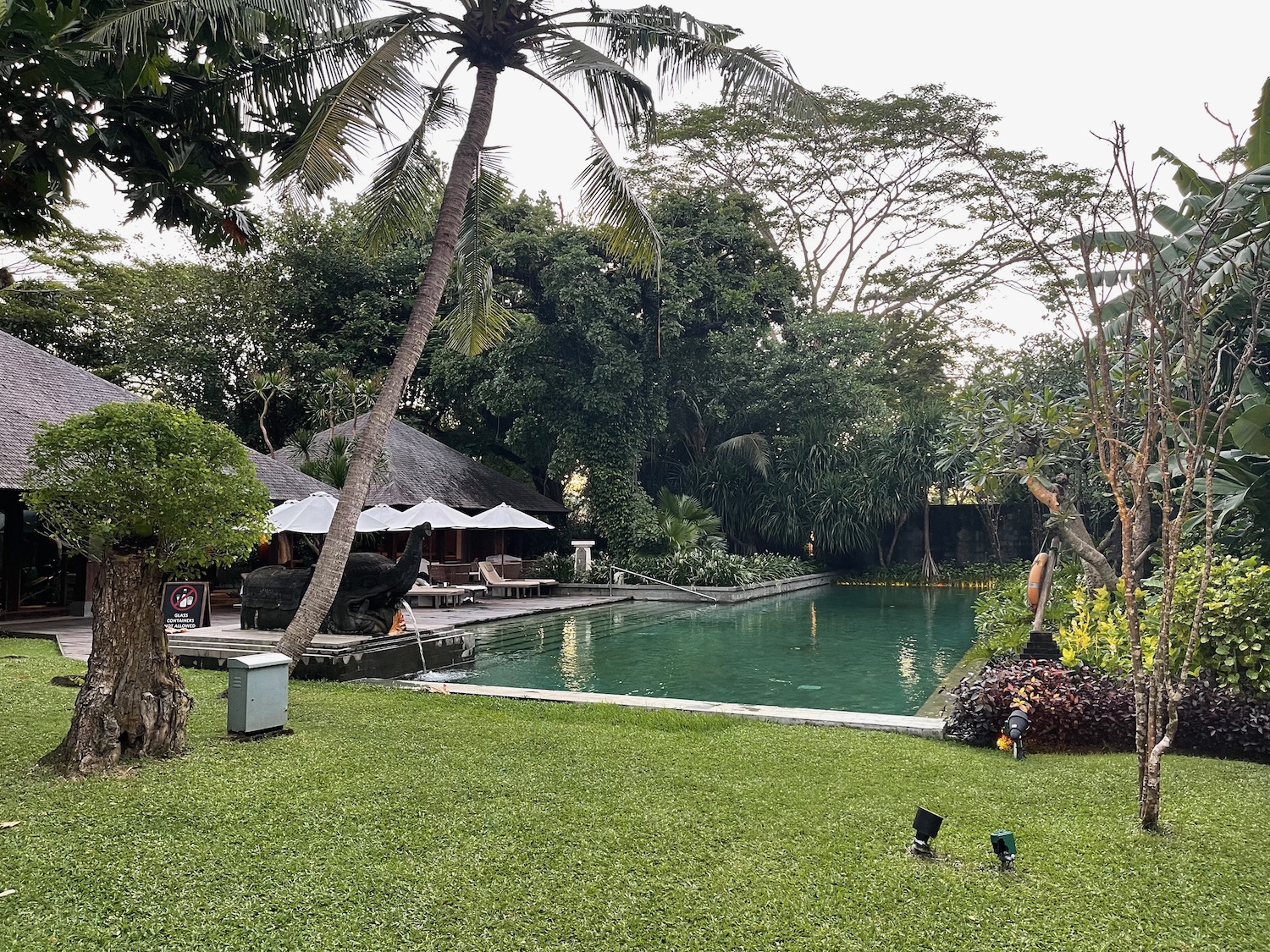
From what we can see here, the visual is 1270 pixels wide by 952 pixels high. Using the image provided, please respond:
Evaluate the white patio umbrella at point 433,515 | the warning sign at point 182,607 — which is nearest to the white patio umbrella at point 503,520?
the white patio umbrella at point 433,515

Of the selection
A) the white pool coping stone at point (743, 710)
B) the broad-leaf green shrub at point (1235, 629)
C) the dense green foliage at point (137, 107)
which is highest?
the dense green foliage at point (137, 107)

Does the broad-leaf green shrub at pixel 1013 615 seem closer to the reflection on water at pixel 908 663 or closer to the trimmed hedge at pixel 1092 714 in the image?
the reflection on water at pixel 908 663

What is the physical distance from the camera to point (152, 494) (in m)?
5.10

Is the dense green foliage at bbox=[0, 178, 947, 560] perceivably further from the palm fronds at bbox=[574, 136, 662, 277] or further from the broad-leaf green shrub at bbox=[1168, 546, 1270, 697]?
the broad-leaf green shrub at bbox=[1168, 546, 1270, 697]

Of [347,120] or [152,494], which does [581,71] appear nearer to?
[347,120]

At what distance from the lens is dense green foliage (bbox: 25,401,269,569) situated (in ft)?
16.5

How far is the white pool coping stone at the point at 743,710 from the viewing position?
6.72 metres

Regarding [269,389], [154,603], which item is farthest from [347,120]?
[269,389]

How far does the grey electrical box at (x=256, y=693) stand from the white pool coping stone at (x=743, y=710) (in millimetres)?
2345

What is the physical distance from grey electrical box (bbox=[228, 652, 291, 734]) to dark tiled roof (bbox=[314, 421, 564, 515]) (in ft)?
41.0

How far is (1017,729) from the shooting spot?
221 inches

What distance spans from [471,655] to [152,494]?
598 cm

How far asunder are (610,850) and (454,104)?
815 cm

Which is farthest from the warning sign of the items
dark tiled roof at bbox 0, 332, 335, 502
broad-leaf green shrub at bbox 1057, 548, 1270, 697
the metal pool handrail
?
the metal pool handrail
